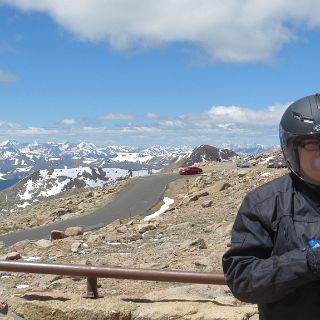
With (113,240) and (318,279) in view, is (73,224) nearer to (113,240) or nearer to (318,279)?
(113,240)

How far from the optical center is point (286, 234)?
2371 millimetres

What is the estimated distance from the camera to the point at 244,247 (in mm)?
2443

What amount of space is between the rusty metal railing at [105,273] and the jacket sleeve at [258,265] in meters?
2.57

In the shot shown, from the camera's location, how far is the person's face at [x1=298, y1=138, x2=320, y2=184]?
235cm

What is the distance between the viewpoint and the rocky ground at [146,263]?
17.9ft

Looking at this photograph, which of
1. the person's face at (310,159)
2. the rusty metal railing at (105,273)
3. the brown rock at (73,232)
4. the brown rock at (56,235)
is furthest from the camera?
the brown rock at (73,232)

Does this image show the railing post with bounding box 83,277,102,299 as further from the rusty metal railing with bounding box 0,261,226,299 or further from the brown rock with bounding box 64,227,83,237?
the brown rock with bounding box 64,227,83,237

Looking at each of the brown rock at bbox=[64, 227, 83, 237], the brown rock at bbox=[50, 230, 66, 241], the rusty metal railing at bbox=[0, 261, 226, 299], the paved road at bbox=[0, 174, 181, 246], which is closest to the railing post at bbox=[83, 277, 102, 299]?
the rusty metal railing at bbox=[0, 261, 226, 299]

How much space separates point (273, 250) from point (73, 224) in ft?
105

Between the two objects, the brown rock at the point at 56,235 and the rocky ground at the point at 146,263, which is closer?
the rocky ground at the point at 146,263

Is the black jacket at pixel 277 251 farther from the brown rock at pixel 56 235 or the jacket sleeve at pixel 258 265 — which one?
the brown rock at pixel 56 235

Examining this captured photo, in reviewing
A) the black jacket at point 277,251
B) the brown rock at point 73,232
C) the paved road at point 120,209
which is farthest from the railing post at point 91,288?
the paved road at point 120,209

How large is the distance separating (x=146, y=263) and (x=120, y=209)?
2732 cm

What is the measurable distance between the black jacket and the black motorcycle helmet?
11 cm
